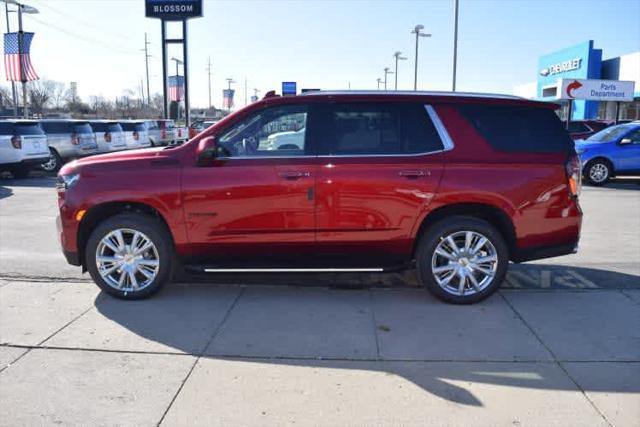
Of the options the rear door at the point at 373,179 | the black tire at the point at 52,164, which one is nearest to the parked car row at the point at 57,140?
the black tire at the point at 52,164

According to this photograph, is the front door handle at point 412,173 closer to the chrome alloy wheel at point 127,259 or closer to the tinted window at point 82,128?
the chrome alloy wheel at point 127,259

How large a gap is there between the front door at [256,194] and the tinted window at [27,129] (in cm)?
1271

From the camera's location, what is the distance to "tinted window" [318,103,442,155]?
501 centimetres

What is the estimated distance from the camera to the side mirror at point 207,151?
15.8 ft

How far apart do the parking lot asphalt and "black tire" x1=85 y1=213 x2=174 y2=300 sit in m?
0.13

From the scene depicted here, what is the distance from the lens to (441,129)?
5039 millimetres

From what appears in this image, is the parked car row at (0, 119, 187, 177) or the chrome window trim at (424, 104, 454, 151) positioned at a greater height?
the chrome window trim at (424, 104, 454, 151)

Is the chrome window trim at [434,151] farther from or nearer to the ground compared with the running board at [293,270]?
farther from the ground

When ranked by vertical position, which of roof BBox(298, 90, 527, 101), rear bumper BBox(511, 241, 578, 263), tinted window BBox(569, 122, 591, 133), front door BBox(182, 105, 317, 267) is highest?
roof BBox(298, 90, 527, 101)

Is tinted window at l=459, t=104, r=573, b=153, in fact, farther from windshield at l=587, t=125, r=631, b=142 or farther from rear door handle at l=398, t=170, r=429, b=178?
windshield at l=587, t=125, r=631, b=142

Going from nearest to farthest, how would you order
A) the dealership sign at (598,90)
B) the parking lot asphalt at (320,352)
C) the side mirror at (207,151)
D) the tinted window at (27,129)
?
the parking lot asphalt at (320,352), the side mirror at (207,151), the tinted window at (27,129), the dealership sign at (598,90)

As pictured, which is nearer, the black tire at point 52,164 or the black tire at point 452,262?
the black tire at point 452,262

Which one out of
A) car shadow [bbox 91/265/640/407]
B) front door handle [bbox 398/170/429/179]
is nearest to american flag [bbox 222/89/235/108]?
car shadow [bbox 91/265/640/407]

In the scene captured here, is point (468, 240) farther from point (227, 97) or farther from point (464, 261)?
point (227, 97)
